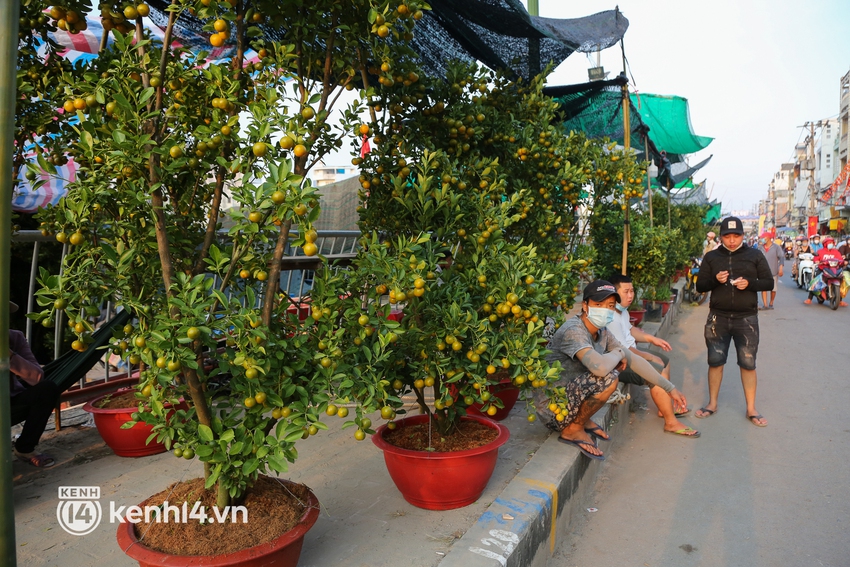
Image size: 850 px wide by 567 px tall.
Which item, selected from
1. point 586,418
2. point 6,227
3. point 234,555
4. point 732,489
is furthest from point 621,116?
point 6,227

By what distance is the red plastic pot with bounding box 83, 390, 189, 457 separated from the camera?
11.8 feet

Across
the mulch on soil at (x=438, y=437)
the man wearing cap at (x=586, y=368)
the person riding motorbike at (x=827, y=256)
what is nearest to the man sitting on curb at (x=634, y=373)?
the man wearing cap at (x=586, y=368)

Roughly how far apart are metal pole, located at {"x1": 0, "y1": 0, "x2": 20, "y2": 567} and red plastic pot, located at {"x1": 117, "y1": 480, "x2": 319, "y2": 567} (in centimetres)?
105

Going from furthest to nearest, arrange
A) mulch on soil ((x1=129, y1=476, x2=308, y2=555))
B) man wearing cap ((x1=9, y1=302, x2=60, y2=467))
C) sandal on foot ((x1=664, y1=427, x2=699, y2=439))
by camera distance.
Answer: sandal on foot ((x1=664, y1=427, x2=699, y2=439)) → man wearing cap ((x1=9, y1=302, x2=60, y2=467)) → mulch on soil ((x1=129, y1=476, x2=308, y2=555))

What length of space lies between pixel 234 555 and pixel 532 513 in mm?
1513

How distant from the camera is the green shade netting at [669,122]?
9352 mm

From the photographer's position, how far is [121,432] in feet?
12.0

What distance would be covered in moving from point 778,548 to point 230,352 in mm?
3128

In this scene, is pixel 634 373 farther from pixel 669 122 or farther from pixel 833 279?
pixel 833 279

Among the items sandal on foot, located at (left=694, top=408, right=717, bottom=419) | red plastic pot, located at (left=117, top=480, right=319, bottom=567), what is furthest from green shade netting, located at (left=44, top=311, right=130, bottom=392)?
sandal on foot, located at (left=694, top=408, right=717, bottom=419)

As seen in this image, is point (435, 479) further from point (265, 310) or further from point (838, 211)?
point (838, 211)

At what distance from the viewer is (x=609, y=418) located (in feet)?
16.1

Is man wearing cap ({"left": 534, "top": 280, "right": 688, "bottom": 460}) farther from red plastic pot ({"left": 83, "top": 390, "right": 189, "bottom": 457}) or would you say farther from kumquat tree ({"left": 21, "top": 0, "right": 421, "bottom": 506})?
red plastic pot ({"left": 83, "top": 390, "right": 189, "bottom": 457})

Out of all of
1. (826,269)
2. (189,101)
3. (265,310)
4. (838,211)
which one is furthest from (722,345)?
(838,211)
